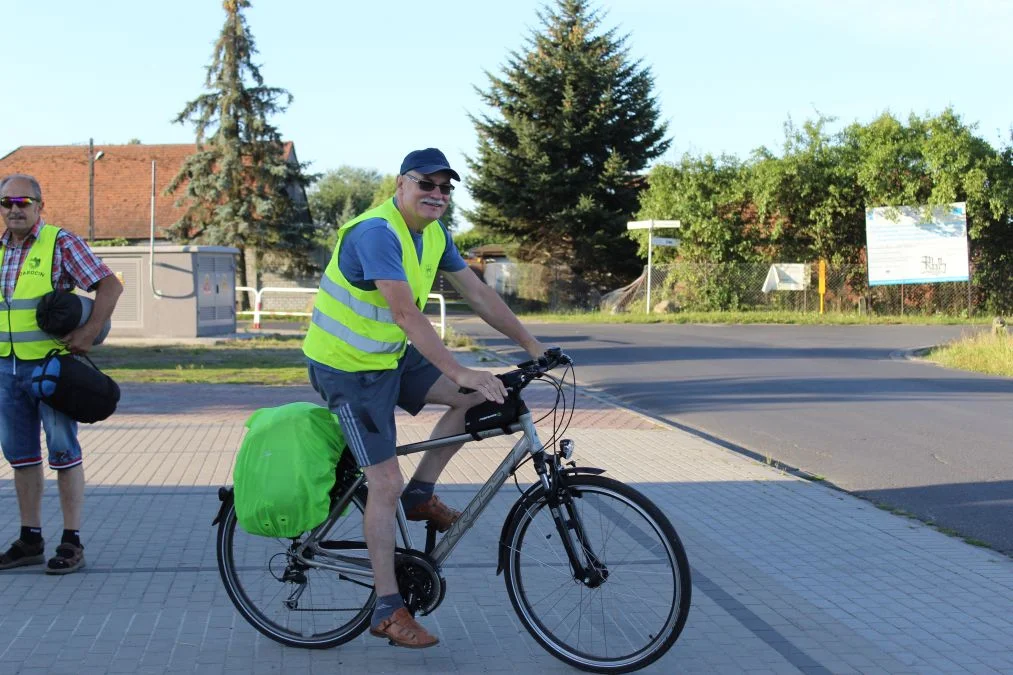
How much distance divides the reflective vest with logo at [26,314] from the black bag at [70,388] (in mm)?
78

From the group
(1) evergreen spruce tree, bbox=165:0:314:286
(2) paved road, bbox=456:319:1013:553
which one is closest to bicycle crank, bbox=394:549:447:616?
(2) paved road, bbox=456:319:1013:553

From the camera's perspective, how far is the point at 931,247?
34.9 metres

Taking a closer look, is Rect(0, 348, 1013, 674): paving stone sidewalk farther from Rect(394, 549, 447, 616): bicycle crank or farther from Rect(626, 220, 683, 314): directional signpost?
Rect(626, 220, 683, 314): directional signpost

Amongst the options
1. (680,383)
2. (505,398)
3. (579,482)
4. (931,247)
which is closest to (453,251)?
(505,398)

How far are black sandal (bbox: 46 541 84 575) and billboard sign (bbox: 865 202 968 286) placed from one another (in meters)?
32.3

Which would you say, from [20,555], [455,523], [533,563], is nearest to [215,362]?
[20,555]

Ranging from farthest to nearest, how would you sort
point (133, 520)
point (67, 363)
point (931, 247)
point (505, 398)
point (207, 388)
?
point (931, 247) → point (207, 388) → point (133, 520) → point (67, 363) → point (505, 398)

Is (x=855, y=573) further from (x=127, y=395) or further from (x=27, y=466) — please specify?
→ (x=127, y=395)

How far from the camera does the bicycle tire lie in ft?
14.9

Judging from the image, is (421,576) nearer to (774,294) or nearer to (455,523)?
(455,523)

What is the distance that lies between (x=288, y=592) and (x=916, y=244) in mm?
33247

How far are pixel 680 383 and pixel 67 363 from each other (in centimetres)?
1126

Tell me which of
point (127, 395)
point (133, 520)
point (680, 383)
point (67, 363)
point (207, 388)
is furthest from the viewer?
point (680, 383)

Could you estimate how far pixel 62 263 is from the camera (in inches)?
221
